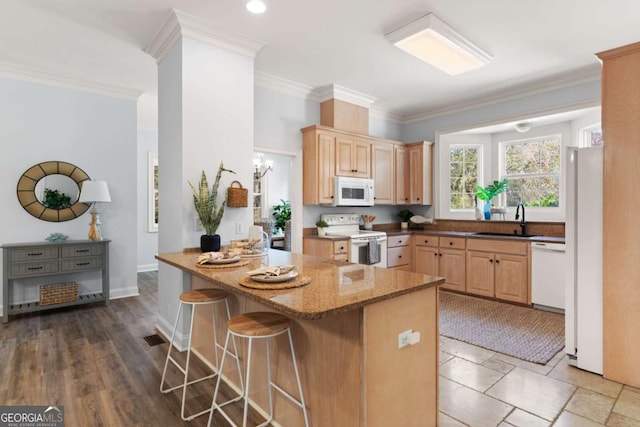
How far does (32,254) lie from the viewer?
150 inches

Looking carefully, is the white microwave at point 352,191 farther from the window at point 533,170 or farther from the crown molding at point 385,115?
the window at point 533,170

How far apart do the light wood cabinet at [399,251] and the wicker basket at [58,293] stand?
13.4ft

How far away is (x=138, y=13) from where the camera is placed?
2.79 m

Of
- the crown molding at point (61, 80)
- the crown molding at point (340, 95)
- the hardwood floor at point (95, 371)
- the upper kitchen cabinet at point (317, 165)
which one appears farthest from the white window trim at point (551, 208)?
the crown molding at point (61, 80)

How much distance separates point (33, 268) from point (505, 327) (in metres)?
5.16

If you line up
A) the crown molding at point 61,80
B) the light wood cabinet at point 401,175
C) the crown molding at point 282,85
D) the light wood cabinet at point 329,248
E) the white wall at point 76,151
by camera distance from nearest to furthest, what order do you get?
1. the crown molding at point 61,80
2. the white wall at point 76,151
3. the crown molding at point 282,85
4. the light wood cabinet at point 329,248
5. the light wood cabinet at point 401,175

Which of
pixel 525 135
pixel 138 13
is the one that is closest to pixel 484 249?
pixel 525 135

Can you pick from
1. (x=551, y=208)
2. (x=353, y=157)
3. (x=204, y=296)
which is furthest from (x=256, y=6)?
(x=551, y=208)

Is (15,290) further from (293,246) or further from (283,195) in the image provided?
(283,195)

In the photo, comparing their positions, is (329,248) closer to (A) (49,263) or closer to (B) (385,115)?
(B) (385,115)

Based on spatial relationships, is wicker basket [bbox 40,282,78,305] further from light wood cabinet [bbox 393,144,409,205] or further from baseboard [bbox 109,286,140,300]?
light wood cabinet [bbox 393,144,409,205]

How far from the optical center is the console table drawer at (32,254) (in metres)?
3.73

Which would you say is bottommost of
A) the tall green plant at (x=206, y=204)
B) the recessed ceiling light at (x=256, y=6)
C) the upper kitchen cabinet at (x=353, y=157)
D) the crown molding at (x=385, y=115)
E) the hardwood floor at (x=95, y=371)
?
the hardwood floor at (x=95, y=371)

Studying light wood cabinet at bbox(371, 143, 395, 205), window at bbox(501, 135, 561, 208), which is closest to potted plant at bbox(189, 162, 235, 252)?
light wood cabinet at bbox(371, 143, 395, 205)
